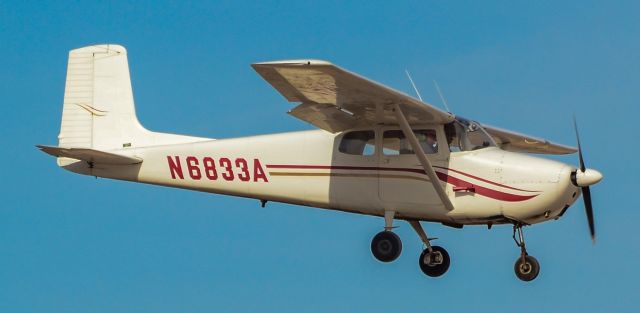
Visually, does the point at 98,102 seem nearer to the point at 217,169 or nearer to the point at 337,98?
the point at 217,169

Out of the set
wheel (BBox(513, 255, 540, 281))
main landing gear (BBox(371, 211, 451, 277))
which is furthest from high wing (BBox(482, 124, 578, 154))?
wheel (BBox(513, 255, 540, 281))

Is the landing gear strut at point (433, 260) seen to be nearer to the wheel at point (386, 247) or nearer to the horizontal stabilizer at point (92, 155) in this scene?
the wheel at point (386, 247)

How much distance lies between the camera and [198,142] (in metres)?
20.9

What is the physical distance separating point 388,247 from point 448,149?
1.71m

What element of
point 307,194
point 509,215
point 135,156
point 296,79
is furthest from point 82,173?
point 509,215

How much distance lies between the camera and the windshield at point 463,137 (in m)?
18.9

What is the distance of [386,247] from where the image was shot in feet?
62.2

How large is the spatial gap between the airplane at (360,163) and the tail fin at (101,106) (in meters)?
0.03

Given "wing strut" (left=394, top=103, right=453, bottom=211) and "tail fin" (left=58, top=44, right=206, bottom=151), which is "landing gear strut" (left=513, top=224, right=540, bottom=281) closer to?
"wing strut" (left=394, top=103, right=453, bottom=211)

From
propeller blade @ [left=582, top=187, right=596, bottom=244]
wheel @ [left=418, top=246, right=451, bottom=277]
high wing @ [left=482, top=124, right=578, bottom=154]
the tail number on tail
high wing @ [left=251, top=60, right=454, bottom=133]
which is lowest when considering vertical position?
wheel @ [left=418, top=246, right=451, bottom=277]

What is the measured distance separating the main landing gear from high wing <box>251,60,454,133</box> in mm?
1537

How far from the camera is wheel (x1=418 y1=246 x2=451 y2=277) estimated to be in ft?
64.9

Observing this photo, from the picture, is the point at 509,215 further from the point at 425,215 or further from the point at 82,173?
the point at 82,173

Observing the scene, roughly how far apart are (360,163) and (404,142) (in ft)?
2.46
